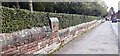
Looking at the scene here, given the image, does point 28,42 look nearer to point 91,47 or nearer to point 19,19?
point 19,19

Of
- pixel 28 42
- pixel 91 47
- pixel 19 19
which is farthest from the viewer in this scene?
pixel 91 47

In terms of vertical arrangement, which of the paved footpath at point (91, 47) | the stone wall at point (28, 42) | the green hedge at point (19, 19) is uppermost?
the green hedge at point (19, 19)

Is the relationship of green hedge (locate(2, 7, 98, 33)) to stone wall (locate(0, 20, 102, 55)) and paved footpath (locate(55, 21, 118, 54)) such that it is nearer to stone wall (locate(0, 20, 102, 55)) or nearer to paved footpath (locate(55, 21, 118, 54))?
stone wall (locate(0, 20, 102, 55))

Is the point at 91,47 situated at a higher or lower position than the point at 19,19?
lower

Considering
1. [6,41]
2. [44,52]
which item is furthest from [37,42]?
[6,41]

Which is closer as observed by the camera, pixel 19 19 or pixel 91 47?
pixel 19 19

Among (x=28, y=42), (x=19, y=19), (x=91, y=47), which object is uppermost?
(x=19, y=19)

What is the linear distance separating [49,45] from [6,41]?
3522mm

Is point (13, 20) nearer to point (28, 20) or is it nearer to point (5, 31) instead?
point (5, 31)

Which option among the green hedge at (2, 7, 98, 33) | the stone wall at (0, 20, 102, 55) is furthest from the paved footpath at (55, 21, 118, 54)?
the green hedge at (2, 7, 98, 33)

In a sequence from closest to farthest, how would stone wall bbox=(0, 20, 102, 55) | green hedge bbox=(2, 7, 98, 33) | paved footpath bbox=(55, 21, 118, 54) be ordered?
stone wall bbox=(0, 20, 102, 55), green hedge bbox=(2, 7, 98, 33), paved footpath bbox=(55, 21, 118, 54)

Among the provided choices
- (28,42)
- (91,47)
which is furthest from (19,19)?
(91,47)

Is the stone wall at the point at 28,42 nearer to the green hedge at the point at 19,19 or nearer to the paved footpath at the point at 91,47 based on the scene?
the green hedge at the point at 19,19

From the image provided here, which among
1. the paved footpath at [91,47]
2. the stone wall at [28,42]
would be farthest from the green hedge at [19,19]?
the paved footpath at [91,47]
